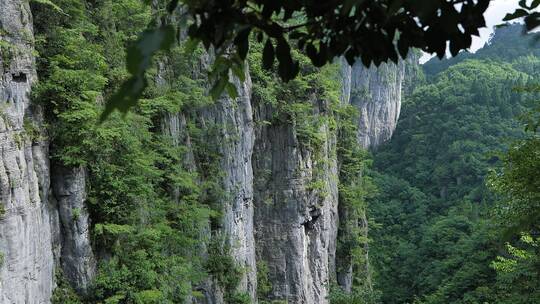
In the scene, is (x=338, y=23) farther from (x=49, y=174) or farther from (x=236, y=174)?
(x=236, y=174)

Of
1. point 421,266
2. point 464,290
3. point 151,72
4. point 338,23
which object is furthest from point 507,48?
point 338,23

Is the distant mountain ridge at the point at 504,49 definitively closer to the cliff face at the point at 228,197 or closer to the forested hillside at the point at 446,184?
the forested hillside at the point at 446,184

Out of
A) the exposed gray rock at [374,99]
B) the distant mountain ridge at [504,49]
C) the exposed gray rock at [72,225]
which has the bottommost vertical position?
the exposed gray rock at [72,225]

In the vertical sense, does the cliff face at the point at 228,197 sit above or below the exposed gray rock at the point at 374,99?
below

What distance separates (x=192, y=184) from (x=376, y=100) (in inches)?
1905

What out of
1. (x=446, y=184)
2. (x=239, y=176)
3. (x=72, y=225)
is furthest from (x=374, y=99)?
(x=72, y=225)

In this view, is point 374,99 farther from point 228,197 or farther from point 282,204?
point 228,197

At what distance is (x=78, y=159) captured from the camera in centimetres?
945

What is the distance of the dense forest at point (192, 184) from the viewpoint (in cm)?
827

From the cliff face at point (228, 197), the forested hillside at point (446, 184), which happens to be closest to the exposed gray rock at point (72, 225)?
the cliff face at point (228, 197)

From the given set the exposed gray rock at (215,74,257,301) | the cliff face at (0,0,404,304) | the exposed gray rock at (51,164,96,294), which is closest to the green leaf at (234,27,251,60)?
the cliff face at (0,0,404,304)

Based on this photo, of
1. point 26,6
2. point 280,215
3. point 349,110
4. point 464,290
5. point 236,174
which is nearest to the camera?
point 26,6

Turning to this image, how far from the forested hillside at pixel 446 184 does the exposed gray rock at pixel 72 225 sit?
14368 millimetres

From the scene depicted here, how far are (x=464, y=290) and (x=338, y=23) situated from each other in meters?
24.5
